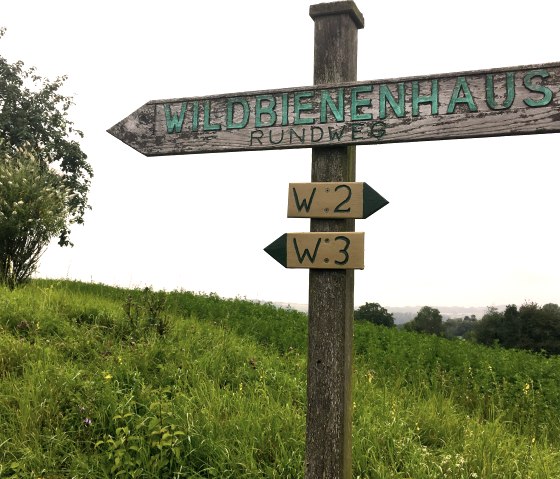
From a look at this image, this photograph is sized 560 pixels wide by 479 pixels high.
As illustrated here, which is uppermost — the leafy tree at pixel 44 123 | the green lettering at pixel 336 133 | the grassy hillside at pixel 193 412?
the leafy tree at pixel 44 123

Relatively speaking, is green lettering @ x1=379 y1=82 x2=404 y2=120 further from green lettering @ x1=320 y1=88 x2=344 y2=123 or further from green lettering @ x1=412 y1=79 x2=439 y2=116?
green lettering @ x1=320 y1=88 x2=344 y2=123

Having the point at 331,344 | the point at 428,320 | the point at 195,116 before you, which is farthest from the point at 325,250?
the point at 428,320

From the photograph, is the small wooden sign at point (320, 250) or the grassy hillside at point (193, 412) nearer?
the small wooden sign at point (320, 250)

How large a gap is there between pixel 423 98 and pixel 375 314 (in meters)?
25.4

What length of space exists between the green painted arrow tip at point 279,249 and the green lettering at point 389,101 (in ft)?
3.61

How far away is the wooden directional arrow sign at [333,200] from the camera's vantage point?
384 cm

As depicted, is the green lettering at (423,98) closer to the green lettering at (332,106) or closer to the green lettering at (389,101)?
the green lettering at (389,101)

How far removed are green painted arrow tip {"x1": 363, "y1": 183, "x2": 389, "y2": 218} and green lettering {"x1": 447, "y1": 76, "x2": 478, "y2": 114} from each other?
733 mm

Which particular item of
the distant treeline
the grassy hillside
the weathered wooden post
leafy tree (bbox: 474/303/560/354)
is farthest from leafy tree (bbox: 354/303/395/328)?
the weathered wooden post

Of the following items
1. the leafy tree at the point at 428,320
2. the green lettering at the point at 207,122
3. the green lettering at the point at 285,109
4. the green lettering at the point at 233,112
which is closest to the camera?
the green lettering at the point at 285,109

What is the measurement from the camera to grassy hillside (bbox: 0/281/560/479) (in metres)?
4.70

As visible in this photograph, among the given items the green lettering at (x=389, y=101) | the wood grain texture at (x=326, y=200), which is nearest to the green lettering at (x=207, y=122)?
the wood grain texture at (x=326, y=200)

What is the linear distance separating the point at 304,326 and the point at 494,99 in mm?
9036

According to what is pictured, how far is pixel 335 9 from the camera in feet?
13.4
